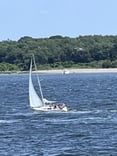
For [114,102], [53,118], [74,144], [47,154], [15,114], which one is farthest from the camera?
[114,102]

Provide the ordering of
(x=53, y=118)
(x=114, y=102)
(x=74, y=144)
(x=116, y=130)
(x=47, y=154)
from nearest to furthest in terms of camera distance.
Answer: (x=47, y=154) → (x=74, y=144) → (x=116, y=130) → (x=53, y=118) → (x=114, y=102)

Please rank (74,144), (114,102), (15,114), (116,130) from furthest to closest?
1. (114,102)
2. (15,114)
3. (116,130)
4. (74,144)

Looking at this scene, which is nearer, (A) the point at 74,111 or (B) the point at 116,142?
(B) the point at 116,142

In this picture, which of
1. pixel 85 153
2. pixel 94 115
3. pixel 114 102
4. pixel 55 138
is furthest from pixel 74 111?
pixel 85 153

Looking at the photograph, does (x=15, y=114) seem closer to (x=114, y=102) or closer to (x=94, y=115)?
(x=94, y=115)

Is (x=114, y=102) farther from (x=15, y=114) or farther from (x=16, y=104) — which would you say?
(x=15, y=114)

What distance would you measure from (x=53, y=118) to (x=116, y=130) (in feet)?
52.6

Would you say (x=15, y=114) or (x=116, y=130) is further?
(x=15, y=114)

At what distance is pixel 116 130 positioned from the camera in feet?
240

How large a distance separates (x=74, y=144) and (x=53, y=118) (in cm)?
2321

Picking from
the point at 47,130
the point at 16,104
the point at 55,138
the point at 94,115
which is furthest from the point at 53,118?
the point at 16,104

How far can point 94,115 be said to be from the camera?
296 feet

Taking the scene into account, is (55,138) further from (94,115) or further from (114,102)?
(114,102)

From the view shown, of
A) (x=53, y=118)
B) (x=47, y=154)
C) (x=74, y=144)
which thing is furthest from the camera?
(x=53, y=118)
